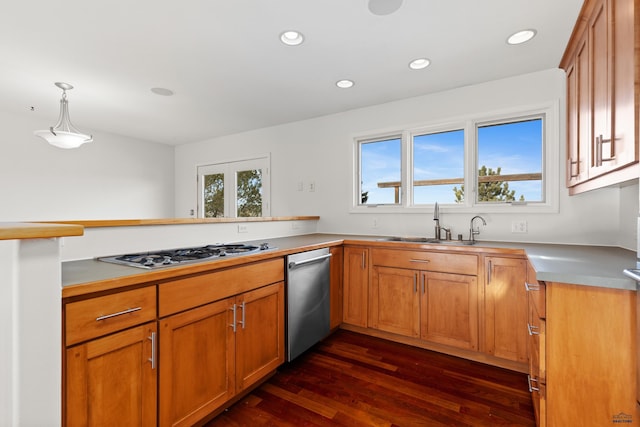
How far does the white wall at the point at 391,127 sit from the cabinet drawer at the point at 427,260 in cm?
60

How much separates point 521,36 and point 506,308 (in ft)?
6.36

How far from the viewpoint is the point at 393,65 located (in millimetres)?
2539

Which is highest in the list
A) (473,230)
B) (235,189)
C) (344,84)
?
(344,84)

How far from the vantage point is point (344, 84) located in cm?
291

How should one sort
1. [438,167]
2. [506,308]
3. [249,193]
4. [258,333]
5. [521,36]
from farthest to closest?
[249,193] → [438,167] → [506,308] → [521,36] → [258,333]

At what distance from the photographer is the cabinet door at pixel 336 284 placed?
9.18 feet

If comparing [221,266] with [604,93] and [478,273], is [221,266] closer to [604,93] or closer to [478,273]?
[478,273]

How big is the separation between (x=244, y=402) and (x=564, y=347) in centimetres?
174

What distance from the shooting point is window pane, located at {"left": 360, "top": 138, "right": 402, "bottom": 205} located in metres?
3.38

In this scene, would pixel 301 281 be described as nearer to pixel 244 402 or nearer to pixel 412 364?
pixel 244 402

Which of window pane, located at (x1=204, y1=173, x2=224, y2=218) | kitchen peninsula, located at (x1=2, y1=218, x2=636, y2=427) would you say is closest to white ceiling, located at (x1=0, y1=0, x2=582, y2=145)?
kitchen peninsula, located at (x1=2, y1=218, x2=636, y2=427)

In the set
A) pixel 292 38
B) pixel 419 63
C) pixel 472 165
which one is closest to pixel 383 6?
pixel 292 38

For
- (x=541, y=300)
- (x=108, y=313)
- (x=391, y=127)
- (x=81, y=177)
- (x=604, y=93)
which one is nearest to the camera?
(x=108, y=313)

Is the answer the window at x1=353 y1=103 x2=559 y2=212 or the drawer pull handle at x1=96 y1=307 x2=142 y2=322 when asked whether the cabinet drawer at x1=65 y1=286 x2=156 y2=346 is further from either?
the window at x1=353 y1=103 x2=559 y2=212
